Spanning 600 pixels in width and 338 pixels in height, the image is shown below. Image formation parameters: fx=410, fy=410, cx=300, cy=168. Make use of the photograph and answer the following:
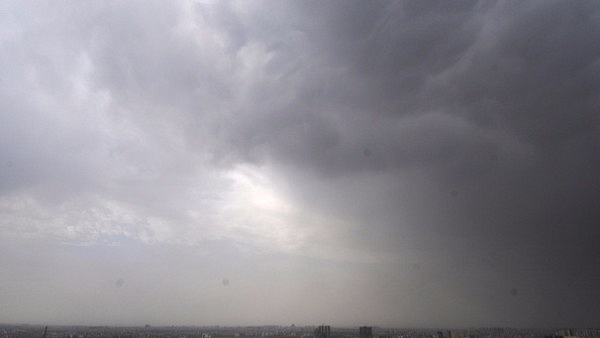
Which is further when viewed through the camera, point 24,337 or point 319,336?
point 24,337

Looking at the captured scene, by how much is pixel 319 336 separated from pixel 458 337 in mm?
49403

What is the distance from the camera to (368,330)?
118 metres

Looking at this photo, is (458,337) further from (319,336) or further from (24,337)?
(24,337)

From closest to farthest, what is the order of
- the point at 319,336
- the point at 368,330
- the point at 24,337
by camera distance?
the point at 368,330
the point at 319,336
the point at 24,337

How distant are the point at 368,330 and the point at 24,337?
148512 millimetres

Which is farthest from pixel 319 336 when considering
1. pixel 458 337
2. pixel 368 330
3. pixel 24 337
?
pixel 24 337

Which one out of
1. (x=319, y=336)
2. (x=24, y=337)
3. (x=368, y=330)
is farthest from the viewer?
(x=24, y=337)

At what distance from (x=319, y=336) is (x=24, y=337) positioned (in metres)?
130

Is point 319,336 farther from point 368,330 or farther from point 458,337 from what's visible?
point 458,337

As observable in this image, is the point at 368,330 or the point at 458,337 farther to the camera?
the point at 458,337

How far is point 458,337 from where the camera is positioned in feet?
465

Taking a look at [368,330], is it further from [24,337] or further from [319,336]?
[24,337]

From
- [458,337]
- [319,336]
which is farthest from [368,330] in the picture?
[458,337]

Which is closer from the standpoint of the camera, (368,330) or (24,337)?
(368,330)
